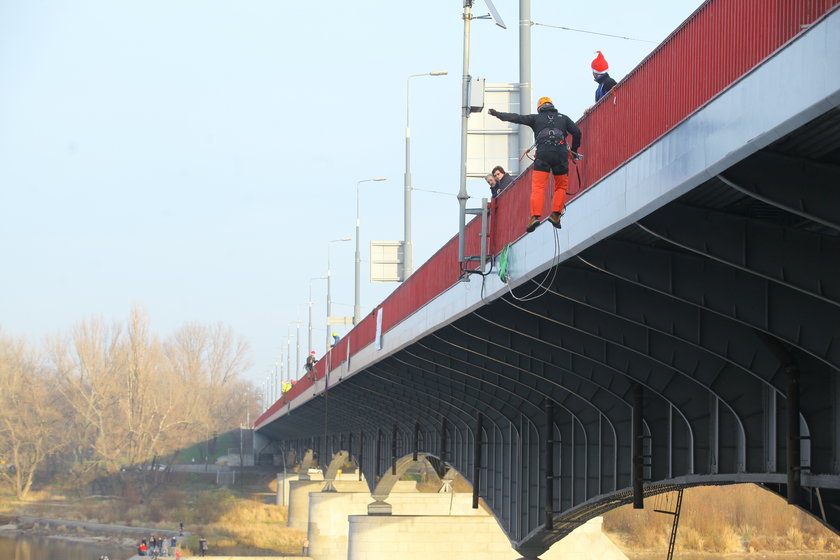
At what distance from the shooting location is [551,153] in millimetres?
11766

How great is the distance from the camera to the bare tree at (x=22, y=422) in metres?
106

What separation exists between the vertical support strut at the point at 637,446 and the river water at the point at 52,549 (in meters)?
57.1

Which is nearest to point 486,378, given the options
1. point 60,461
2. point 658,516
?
point 658,516

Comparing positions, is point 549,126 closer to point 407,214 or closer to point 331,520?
point 407,214

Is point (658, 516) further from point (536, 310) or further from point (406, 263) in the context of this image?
point (536, 310)

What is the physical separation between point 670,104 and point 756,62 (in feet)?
5.67

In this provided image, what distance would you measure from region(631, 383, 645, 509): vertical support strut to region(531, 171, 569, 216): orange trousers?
6942 millimetres

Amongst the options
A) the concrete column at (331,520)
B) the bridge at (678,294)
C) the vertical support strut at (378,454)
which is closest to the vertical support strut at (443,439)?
the bridge at (678,294)

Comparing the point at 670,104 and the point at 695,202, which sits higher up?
the point at 670,104

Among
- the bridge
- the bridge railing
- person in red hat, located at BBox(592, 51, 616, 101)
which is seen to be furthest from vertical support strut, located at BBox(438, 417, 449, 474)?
person in red hat, located at BBox(592, 51, 616, 101)

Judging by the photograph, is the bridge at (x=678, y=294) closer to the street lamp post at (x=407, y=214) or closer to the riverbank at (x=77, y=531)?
the street lamp post at (x=407, y=214)

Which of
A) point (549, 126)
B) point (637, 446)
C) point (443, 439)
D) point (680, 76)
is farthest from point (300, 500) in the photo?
point (680, 76)

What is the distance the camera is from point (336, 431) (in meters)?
66.1

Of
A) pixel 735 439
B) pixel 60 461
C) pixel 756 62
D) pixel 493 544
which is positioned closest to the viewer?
pixel 756 62
